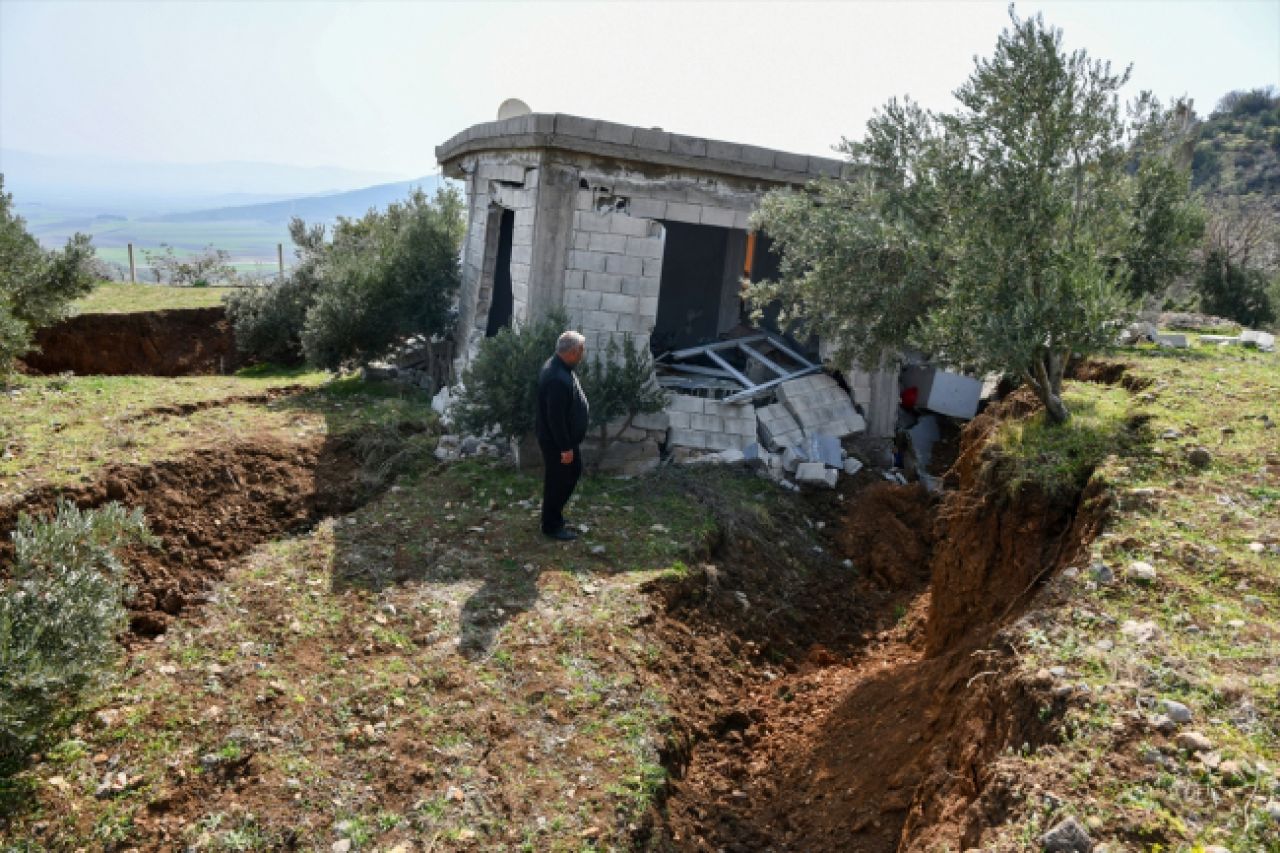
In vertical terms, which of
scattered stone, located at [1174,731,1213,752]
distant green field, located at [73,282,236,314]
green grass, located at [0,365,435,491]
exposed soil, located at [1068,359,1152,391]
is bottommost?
green grass, located at [0,365,435,491]

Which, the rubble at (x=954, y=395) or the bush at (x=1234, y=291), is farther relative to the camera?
the bush at (x=1234, y=291)

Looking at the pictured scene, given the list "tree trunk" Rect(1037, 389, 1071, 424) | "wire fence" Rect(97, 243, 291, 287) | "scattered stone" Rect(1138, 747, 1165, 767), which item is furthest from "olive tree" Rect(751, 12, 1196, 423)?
"wire fence" Rect(97, 243, 291, 287)

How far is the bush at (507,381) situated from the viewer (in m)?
9.12

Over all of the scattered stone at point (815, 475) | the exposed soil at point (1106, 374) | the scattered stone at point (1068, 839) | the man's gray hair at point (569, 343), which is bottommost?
the scattered stone at point (815, 475)

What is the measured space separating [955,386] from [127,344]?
13887 mm

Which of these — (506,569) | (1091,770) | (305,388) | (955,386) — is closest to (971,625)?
(1091,770)

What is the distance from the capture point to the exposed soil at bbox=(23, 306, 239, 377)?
47.4ft

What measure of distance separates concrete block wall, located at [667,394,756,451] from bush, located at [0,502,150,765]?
5995 mm

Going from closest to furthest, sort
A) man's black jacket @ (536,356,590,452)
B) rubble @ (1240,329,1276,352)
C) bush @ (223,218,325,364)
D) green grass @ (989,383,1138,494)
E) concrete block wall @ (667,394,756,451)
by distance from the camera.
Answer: green grass @ (989,383,1138,494) < man's black jacket @ (536,356,590,452) < concrete block wall @ (667,394,756,451) < rubble @ (1240,329,1276,352) < bush @ (223,218,325,364)

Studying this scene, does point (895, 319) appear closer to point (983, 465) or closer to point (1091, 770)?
point (983, 465)

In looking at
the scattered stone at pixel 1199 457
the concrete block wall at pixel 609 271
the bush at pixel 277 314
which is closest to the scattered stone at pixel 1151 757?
the scattered stone at pixel 1199 457

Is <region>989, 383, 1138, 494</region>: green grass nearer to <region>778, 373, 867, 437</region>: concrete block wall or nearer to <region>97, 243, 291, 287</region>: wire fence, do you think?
<region>778, 373, 867, 437</region>: concrete block wall

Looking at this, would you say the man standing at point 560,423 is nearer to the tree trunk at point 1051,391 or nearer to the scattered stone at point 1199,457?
the tree trunk at point 1051,391

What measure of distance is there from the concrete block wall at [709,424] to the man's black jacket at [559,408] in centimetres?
259
